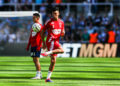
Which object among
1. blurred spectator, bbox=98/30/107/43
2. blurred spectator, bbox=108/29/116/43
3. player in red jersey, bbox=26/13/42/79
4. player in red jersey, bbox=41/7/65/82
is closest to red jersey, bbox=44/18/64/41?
player in red jersey, bbox=41/7/65/82

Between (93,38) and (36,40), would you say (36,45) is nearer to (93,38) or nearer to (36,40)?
(36,40)

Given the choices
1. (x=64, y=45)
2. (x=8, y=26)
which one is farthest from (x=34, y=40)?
(x=8, y=26)

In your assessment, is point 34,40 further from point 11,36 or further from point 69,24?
point 69,24

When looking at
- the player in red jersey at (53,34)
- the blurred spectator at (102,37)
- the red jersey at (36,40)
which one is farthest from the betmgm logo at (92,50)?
the player in red jersey at (53,34)

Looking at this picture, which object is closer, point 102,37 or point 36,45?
point 36,45

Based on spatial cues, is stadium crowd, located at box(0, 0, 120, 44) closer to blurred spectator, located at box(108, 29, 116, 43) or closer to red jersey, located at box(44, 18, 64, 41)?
blurred spectator, located at box(108, 29, 116, 43)

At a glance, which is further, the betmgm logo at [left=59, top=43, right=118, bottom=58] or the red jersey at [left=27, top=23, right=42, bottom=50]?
the betmgm logo at [left=59, top=43, right=118, bottom=58]

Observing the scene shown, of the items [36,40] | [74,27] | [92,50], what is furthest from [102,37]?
[36,40]

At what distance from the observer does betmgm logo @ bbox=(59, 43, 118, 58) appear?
19.0 meters

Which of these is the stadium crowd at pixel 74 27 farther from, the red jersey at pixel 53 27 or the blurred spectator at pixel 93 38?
the red jersey at pixel 53 27

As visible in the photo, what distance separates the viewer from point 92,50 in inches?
750

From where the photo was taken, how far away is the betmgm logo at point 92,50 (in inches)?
746

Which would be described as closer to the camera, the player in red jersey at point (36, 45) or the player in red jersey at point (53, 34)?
the player in red jersey at point (53, 34)

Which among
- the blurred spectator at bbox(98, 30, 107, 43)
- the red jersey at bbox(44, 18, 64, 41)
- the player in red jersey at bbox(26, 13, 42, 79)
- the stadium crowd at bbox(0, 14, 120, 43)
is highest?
the red jersey at bbox(44, 18, 64, 41)
